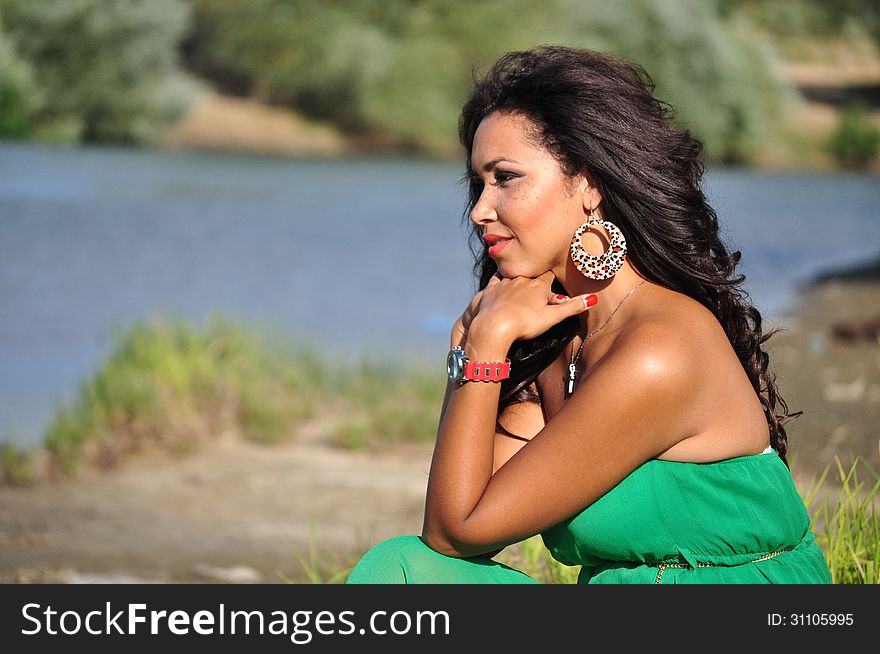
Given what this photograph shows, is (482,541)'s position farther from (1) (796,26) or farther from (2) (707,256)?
(1) (796,26)

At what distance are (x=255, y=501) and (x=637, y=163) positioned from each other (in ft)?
11.3

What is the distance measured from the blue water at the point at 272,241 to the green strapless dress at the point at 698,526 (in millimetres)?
5704

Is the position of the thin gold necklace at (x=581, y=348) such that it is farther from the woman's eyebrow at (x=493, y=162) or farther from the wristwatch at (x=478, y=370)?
the woman's eyebrow at (x=493, y=162)

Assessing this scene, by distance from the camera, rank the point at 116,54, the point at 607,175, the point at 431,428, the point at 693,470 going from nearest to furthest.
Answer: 1. the point at 693,470
2. the point at 607,175
3. the point at 431,428
4. the point at 116,54

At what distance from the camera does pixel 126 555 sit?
4.40 m

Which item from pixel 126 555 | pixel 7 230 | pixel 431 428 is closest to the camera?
pixel 126 555

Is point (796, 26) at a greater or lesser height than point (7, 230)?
greater

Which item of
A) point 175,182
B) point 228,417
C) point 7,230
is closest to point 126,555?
point 228,417

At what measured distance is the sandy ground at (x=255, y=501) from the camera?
13.9 feet

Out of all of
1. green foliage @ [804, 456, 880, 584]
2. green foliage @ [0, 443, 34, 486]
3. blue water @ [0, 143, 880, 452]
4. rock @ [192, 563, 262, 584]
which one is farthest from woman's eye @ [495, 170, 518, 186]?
blue water @ [0, 143, 880, 452]

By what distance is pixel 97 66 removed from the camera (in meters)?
11.5

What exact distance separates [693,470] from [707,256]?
436mm

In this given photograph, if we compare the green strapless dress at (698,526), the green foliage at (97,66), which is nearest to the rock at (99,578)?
the green strapless dress at (698,526)

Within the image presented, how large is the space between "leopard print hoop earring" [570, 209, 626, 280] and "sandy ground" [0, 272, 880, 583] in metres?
1.49
